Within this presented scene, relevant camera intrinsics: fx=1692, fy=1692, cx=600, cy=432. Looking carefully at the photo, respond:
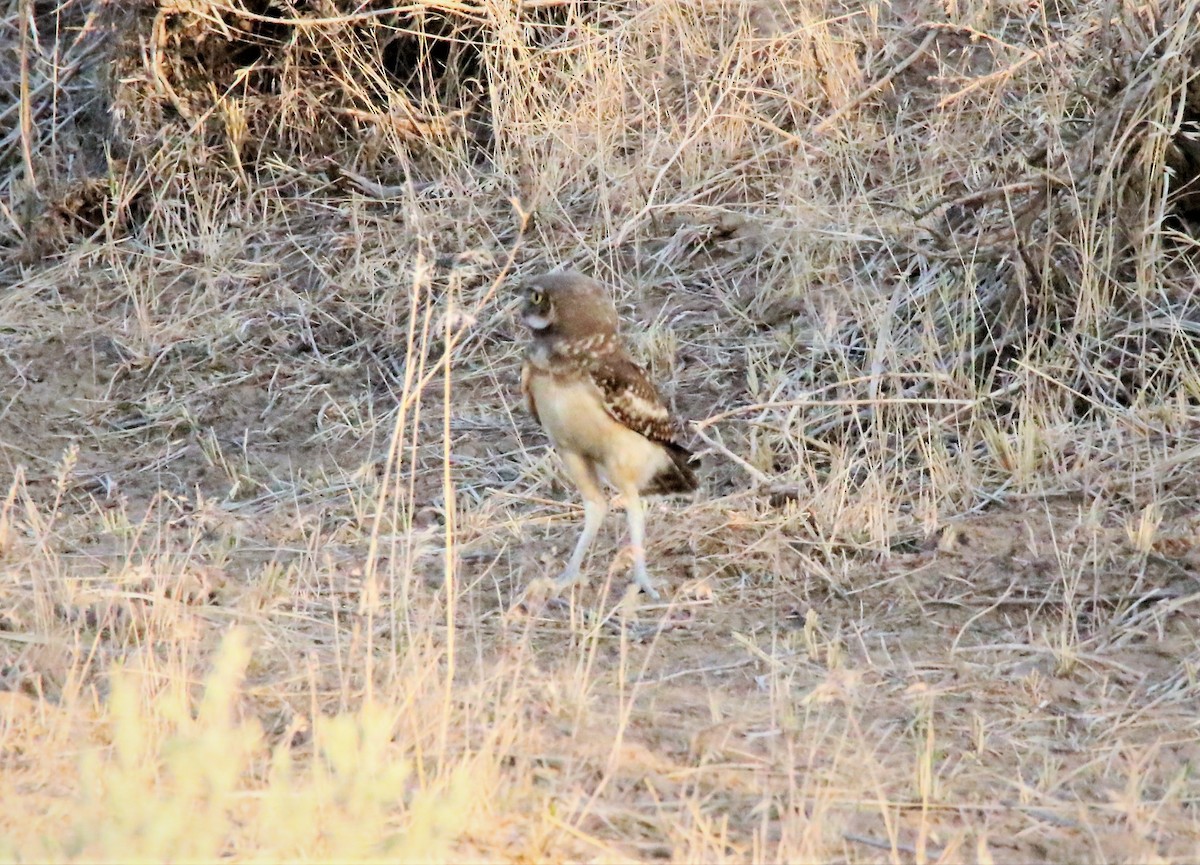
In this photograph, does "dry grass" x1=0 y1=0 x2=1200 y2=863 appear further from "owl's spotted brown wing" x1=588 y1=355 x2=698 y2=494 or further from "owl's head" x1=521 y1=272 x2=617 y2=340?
"owl's head" x1=521 y1=272 x2=617 y2=340

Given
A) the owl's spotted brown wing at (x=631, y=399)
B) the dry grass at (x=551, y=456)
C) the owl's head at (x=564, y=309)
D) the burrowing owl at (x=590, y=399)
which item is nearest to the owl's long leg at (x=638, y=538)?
the burrowing owl at (x=590, y=399)

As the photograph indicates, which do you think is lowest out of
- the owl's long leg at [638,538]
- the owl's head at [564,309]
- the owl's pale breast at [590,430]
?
the owl's long leg at [638,538]

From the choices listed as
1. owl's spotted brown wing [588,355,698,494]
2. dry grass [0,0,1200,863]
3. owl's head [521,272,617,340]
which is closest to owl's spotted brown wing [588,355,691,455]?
owl's spotted brown wing [588,355,698,494]

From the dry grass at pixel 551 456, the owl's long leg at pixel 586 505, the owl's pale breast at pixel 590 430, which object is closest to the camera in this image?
the dry grass at pixel 551 456

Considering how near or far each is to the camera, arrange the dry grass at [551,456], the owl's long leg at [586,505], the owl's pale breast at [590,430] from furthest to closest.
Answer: the owl's long leg at [586,505], the owl's pale breast at [590,430], the dry grass at [551,456]

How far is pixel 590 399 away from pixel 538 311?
0.39m

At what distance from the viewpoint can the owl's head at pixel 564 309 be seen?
6.36 meters

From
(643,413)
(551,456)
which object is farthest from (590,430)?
(551,456)

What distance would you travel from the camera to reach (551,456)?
7.91 metres

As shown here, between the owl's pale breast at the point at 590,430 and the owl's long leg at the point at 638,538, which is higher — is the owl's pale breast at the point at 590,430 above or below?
above

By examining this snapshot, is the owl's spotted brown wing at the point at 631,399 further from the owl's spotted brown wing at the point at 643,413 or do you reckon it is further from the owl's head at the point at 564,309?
the owl's head at the point at 564,309

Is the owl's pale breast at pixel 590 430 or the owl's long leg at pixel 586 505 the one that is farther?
the owl's long leg at pixel 586 505

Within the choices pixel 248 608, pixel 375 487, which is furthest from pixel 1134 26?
pixel 248 608

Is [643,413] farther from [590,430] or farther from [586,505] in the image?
[586,505]
